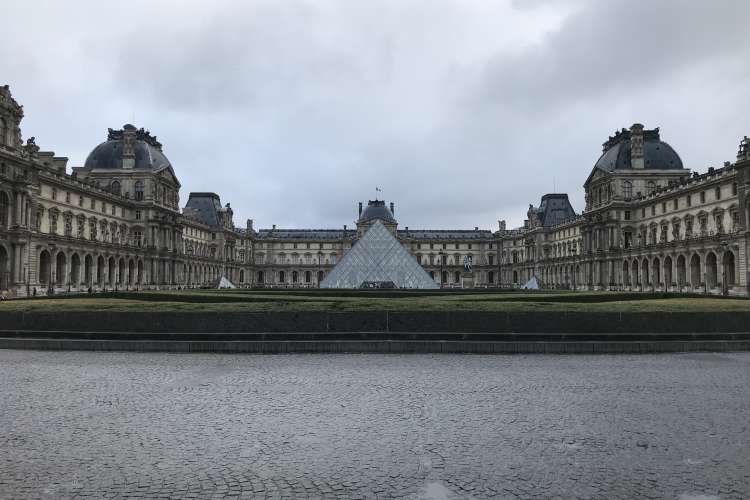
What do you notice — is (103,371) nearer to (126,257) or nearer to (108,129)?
(126,257)

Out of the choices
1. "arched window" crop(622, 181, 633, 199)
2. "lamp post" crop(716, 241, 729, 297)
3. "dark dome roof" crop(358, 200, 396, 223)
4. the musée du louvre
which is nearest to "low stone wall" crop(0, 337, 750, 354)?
the musée du louvre

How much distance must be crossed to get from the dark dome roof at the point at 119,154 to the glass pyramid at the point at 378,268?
2924cm

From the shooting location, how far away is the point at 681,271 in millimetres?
51344

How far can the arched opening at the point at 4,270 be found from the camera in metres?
38.7

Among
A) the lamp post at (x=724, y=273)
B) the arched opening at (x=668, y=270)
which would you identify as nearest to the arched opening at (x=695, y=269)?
the arched opening at (x=668, y=270)

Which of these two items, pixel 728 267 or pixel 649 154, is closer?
pixel 728 267

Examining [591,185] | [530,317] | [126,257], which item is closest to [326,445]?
[530,317]

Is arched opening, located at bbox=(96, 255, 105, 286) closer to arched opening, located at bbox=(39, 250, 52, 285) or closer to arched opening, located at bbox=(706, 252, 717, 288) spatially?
arched opening, located at bbox=(39, 250, 52, 285)

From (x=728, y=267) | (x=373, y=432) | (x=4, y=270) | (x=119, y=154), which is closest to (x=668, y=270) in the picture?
(x=728, y=267)

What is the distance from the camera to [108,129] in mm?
64875

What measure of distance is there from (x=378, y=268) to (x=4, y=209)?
92.6 ft

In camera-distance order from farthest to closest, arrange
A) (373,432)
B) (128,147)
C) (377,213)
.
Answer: (377,213), (128,147), (373,432)

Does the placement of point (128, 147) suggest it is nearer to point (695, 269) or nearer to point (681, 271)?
point (681, 271)

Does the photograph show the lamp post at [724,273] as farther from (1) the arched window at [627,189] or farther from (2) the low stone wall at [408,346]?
(2) the low stone wall at [408,346]
